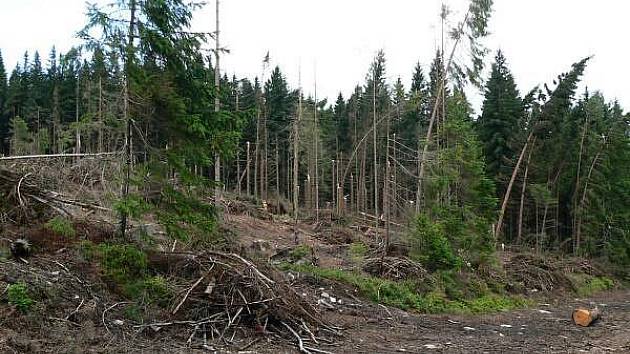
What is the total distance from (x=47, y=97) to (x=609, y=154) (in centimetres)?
5200

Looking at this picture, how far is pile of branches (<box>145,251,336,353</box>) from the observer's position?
10344 millimetres

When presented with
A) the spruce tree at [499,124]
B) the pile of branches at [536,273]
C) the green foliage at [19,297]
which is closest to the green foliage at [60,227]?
the green foliage at [19,297]

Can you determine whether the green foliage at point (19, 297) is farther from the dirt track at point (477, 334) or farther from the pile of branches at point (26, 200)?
the dirt track at point (477, 334)

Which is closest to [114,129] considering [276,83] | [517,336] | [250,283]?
[250,283]

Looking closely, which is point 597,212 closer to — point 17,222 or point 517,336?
point 517,336

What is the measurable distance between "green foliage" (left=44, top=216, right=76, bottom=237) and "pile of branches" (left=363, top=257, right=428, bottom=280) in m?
10.2

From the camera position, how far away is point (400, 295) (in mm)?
16359

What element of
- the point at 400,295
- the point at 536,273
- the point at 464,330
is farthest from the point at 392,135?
the point at 464,330

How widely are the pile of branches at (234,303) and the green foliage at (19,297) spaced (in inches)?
87.6

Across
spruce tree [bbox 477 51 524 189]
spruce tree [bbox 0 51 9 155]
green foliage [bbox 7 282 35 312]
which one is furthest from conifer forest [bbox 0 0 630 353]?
spruce tree [bbox 0 51 9 155]

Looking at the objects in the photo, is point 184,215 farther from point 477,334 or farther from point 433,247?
point 433,247

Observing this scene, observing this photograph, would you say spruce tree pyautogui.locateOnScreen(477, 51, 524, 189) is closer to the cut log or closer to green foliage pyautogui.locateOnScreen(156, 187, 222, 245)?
the cut log

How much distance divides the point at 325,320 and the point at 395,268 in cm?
649

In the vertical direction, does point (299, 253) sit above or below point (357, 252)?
above
